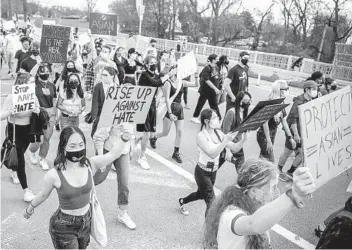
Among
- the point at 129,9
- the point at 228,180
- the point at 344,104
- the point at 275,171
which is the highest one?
the point at 129,9

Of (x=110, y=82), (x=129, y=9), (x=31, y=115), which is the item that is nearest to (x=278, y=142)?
(x=110, y=82)

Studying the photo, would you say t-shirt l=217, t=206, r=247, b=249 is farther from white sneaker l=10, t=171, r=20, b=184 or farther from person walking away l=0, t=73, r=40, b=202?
white sneaker l=10, t=171, r=20, b=184

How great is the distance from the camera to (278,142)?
27.6 feet

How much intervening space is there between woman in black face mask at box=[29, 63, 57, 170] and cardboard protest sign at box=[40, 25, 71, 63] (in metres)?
1.58

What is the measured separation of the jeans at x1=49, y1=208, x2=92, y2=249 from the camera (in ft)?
9.89

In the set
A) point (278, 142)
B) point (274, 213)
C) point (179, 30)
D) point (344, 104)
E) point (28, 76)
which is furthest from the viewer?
point (179, 30)

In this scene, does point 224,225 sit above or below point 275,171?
below

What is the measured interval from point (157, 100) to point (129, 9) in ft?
136

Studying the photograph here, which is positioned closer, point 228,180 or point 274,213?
point 274,213

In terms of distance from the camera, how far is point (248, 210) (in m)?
2.28

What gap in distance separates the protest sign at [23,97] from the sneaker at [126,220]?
1.76 m

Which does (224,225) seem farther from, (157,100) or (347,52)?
(347,52)

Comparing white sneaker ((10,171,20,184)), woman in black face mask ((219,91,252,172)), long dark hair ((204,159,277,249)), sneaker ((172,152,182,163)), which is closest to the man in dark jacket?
woman in black face mask ((219,91,252,172))

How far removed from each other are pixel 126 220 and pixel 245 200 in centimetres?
246
